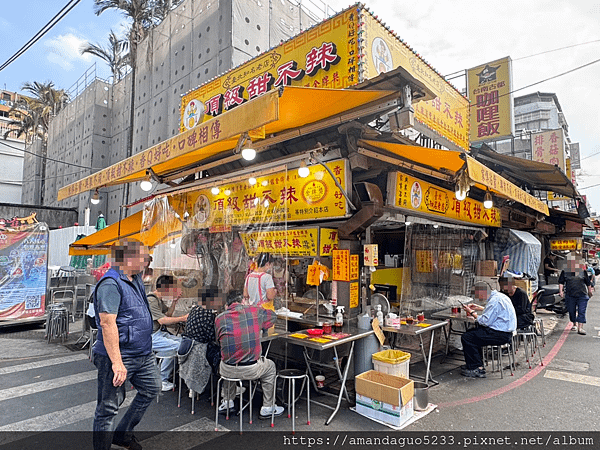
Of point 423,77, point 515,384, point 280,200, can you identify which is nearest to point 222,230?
point 280,200

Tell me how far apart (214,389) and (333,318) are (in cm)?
208

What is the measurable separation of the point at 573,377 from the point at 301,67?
21.9 ft

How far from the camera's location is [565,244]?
48.3 feet

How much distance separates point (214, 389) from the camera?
4.91 m

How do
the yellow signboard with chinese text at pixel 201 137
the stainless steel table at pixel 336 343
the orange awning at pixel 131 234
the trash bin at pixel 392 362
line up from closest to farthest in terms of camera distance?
the yellow signboard with chinese text at pixel 201 137 < the stainless steel table at pixel 336 343 < the trash bin at pixel 392 362 < the orange awning at pixel 131 234

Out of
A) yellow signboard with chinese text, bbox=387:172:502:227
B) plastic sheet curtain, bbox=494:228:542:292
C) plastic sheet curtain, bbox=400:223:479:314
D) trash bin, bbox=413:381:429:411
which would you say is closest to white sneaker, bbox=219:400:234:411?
trash bin, bbox=413:381:429:411

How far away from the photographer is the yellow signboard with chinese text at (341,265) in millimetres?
5726

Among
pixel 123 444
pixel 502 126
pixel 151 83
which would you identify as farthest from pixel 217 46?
pixel 123 444

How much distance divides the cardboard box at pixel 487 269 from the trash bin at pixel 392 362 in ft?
19.2

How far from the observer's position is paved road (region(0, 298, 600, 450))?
4.00m

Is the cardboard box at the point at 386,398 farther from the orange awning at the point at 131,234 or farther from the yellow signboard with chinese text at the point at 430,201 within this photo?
the orange awning at the point at 131,234

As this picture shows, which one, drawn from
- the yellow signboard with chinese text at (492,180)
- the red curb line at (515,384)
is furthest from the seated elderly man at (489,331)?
the yellow signboard with chinese text at (492,180)

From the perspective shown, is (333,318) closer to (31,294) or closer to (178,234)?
(178,234)

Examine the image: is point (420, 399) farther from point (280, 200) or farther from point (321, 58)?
point (321, 58)
